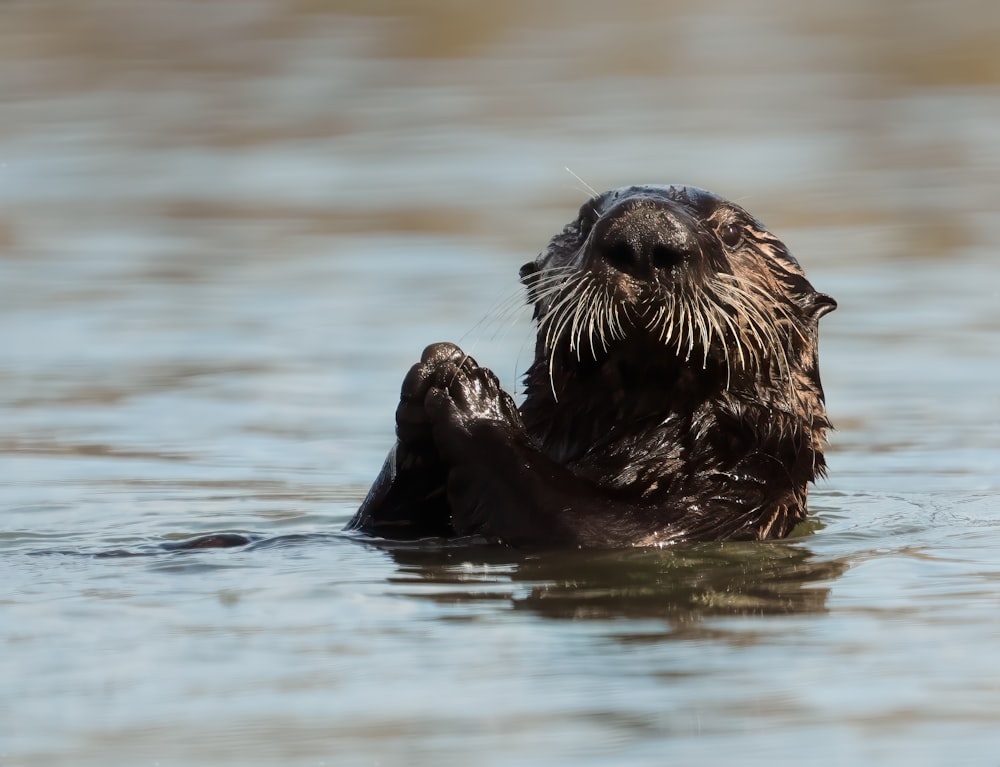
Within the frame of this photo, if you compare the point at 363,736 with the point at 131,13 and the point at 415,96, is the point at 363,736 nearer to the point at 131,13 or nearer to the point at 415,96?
the point at 415,96

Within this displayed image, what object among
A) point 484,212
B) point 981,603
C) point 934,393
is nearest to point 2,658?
point 981,603

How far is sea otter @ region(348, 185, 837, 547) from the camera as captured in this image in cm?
539

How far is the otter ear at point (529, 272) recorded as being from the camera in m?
5.98

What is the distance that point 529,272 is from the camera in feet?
19.9

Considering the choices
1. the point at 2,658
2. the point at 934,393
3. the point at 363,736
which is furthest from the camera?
the point at 934,393

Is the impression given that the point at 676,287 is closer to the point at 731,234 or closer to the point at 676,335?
the point at 676,335

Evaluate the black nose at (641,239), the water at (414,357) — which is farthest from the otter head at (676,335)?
the water at (414,357)

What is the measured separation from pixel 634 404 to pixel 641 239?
1.91 feet

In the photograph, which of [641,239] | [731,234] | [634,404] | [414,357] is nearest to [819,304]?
[731,234]

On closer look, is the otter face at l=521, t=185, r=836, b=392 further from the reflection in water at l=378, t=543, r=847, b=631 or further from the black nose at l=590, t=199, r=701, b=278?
the reflection in water at l=378, t=543, r=847, b=631

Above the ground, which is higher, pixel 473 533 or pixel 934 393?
pixel 934 393

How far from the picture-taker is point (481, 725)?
3770 millimetres

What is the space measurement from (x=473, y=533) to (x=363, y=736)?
1896 mm

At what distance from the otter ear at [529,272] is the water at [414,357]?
17cm
